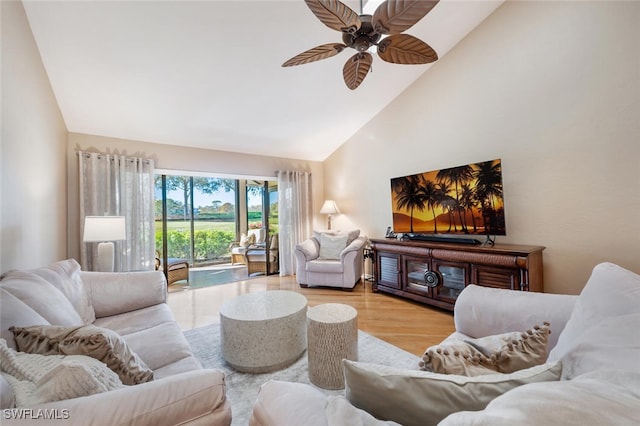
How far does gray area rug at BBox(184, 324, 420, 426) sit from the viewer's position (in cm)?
158

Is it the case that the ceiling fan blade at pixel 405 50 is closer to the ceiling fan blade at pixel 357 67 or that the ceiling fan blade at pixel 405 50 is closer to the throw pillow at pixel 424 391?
the ceiling fan blade at pixel 357 67

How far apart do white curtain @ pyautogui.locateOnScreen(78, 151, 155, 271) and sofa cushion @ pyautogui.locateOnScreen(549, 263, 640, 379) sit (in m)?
4.25

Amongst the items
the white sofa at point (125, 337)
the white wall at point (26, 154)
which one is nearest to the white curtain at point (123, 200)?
the white wall at point (26, 154)

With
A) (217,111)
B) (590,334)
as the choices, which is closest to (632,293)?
(590,334)

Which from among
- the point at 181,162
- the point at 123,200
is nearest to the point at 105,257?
the point at 123,200

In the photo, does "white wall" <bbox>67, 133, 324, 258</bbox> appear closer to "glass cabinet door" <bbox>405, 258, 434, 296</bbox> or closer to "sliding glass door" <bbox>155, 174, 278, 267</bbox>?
"sliding glass door" <bbox>155, 174, 278, 267</bbox>

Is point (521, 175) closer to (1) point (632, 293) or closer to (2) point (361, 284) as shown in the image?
(1) point (632, 293)

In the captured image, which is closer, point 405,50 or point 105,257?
point 405,50

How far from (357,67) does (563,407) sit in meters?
2.19

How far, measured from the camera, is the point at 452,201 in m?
3.08

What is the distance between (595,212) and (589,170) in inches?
15.2

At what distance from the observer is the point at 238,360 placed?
6.10 feet

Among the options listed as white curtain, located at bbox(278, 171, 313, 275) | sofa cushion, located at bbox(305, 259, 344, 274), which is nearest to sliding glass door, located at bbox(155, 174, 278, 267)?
white curtain, located at bbox(278, 171, 313, 275)

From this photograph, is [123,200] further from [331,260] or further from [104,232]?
[331,260]
